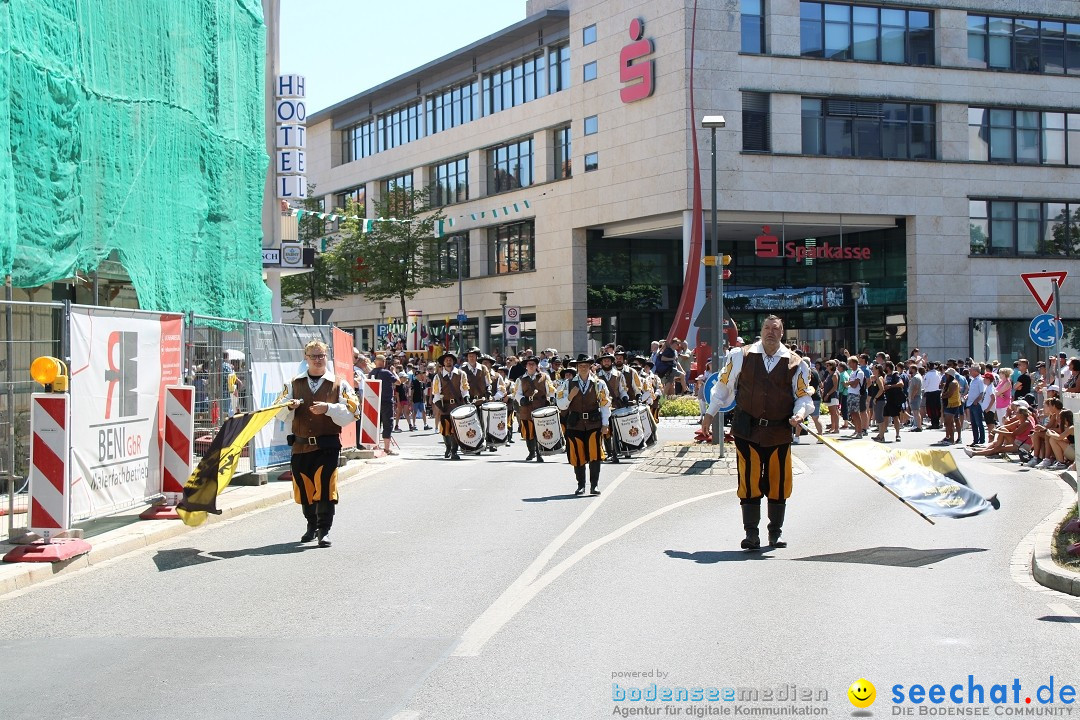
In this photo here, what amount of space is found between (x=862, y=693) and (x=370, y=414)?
54.2 ft

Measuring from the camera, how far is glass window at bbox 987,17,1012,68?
48438mm

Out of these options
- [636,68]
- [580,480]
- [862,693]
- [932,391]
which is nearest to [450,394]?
[580,480]

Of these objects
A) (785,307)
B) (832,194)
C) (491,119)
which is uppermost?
(491,119)

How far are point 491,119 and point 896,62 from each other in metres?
18.7

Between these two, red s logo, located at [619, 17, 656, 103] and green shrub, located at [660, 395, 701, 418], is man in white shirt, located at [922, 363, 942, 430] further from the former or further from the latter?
red s logo, located at [619, 17, 656, 103]

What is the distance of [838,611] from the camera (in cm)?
760

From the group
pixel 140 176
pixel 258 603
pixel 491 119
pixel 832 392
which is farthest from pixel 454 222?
pixel 258 603

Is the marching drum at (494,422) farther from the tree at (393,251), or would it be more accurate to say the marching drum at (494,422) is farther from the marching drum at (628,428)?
the tree at (393,251)

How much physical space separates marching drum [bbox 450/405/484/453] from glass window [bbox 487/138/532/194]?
33.4 metres

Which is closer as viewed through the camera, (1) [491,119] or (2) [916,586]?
(2) [916,586]

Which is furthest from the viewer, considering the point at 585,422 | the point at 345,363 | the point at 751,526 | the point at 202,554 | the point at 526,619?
the point at 345,363

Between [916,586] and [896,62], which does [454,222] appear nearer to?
[896,62]

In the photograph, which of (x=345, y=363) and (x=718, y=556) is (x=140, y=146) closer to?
(x=345, y=363)

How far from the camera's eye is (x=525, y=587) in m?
8.58
